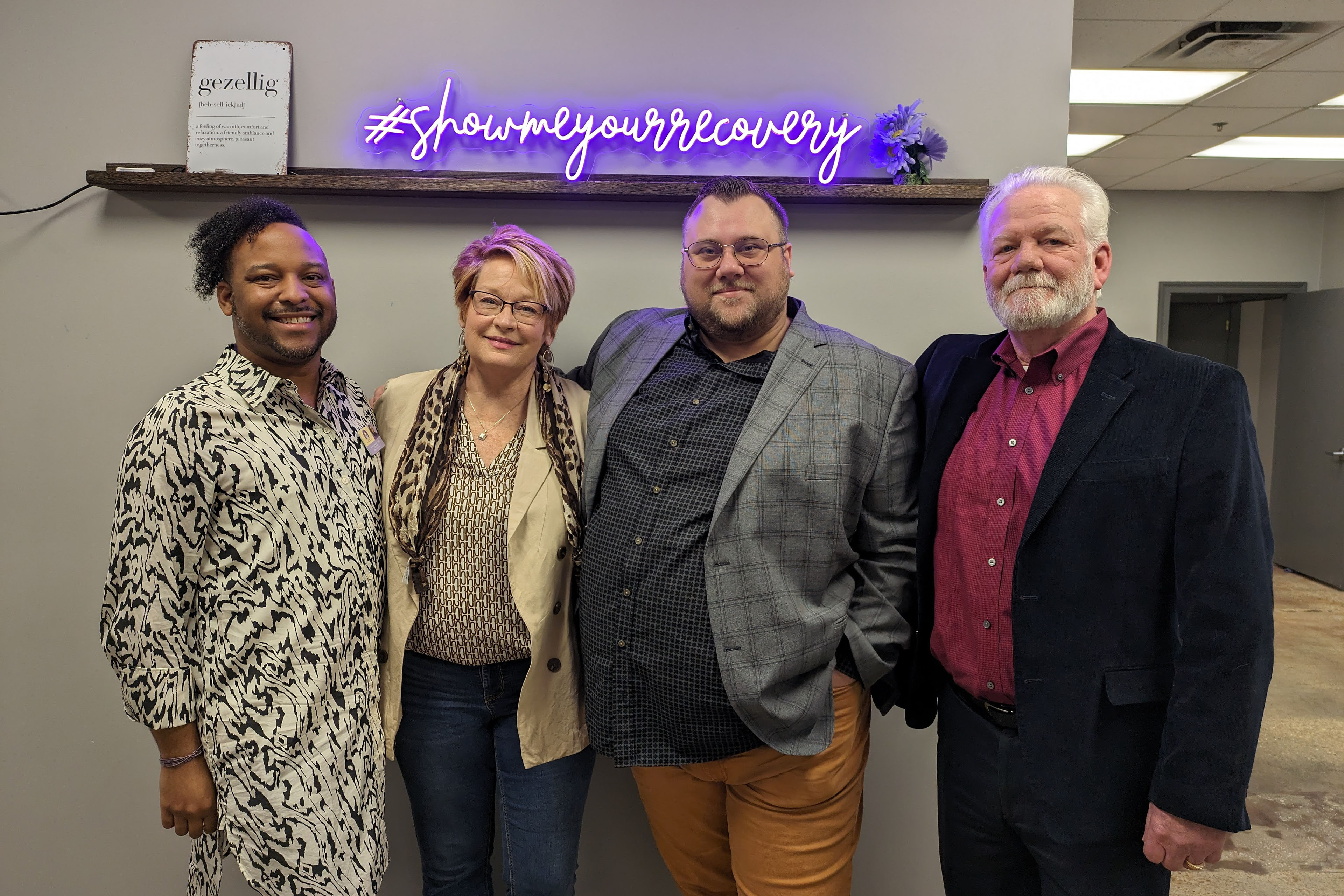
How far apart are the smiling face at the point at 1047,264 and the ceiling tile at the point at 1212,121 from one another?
16.6ft

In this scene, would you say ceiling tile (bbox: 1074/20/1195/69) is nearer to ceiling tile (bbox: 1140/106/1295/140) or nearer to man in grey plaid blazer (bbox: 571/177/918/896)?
ceiling tile (bbox: 1140/106/1295/140)

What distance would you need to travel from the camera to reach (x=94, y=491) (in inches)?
90.4

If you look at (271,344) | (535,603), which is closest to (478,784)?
(535,603)

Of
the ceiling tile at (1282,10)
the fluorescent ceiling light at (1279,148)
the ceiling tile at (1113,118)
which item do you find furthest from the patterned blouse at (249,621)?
the fluorescent ceiling light at (1279,148)

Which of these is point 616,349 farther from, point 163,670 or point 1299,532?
point 1299,532

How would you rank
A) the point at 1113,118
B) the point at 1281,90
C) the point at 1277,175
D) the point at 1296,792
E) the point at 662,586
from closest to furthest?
the point at 662,586, the point at 1296,792, the point at 1281,90, the point at 1113,118, the point at 1277,175

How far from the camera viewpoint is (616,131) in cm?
225

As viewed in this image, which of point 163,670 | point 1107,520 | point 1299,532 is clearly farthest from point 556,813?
point 1299,532

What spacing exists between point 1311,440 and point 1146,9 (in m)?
5.23

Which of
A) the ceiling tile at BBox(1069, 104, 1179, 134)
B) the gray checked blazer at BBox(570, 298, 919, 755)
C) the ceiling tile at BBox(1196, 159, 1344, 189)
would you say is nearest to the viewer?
the gray checked blazer at BBox(570, 298, 919, 755)

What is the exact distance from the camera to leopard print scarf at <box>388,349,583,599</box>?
1.73 meters

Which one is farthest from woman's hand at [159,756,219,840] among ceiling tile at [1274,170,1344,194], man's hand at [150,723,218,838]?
ceiling tile at [1274,170,1344,194]

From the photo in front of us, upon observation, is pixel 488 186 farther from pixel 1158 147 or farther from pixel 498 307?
pixel 1158 147

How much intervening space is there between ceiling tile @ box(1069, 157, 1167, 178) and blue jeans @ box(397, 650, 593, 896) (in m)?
7.00
